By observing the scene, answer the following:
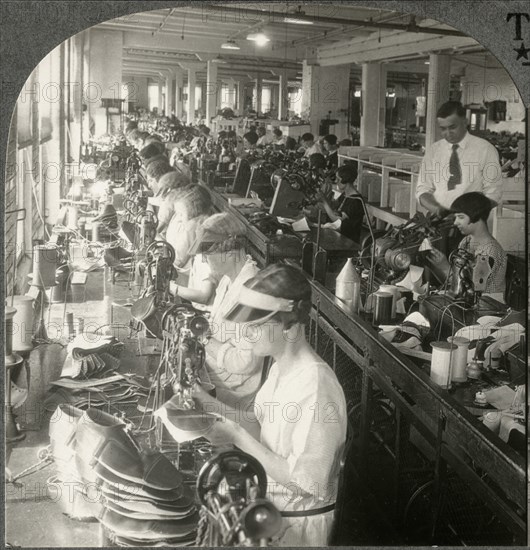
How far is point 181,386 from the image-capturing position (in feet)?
6.33

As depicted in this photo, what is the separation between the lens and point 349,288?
3.14 metres

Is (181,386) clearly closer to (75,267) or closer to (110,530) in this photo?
(110,530)

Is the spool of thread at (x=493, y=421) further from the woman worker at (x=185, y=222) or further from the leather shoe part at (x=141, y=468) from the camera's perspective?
the woman worker at (x=185, y=222)

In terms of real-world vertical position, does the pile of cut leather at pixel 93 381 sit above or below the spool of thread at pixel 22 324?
below

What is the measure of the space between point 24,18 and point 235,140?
21.2 ft

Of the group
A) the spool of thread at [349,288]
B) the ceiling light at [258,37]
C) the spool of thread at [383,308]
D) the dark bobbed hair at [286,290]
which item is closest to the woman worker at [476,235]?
the spool of thread at [383,308]

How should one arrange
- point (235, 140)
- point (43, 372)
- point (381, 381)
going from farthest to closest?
1. point (235, 140)
2. point (381, 381)
3. point (43, 372)

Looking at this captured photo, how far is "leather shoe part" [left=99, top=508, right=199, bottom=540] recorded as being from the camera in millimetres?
1734

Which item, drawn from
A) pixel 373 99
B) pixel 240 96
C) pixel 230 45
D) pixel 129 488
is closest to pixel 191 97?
pixel 240 96

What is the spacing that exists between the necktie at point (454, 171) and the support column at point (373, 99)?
102 inches

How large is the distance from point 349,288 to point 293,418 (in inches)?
50.6

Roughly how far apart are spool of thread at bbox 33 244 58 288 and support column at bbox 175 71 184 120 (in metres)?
1.91

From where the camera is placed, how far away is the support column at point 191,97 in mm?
4405

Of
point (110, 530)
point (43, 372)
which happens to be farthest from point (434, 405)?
point (43, 372)
